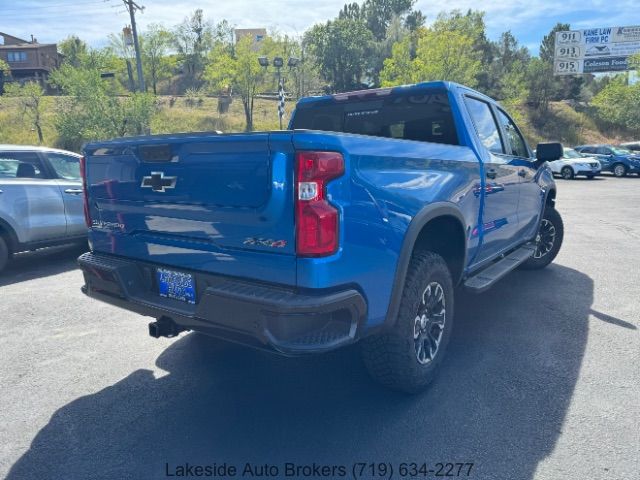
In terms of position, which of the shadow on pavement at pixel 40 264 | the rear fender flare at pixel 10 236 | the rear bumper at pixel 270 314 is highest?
the rear bumper at pixel 270 314

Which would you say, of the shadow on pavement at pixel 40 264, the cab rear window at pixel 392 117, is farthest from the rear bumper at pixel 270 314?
the shadow on pavement at pixel 40 264

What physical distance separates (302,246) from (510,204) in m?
2.90

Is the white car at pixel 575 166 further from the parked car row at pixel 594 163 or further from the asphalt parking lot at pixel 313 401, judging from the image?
the asphalt parking lot at pixel 313 401

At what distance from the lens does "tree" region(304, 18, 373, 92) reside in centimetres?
6081

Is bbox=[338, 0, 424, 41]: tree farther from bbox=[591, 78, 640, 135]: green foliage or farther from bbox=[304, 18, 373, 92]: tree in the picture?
bbox=[591, 78, 640, 135]: green foliage

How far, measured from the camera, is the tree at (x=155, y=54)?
54469 mm

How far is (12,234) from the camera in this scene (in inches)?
228

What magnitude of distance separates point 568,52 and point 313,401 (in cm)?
4890

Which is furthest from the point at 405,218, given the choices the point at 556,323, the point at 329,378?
the point at 556,323

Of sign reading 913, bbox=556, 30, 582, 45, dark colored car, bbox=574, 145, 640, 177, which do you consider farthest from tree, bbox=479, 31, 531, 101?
dark colored car, bbox=574, 145, 640, 177

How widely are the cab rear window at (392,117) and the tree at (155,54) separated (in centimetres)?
5548

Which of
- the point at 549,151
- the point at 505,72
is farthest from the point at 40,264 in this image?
the point at 505,72

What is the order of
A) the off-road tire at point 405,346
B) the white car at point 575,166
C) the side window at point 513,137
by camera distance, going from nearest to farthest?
the off-road tire at point 405,346 < the side window at point 513,137 < the white car at point 575,166

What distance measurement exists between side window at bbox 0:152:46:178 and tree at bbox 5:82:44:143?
33.3 metres
